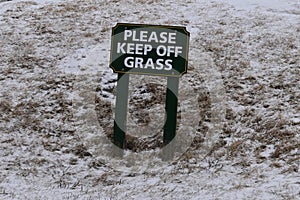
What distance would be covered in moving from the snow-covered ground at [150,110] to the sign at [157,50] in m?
1.55

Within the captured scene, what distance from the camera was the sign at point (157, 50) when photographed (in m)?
7.75

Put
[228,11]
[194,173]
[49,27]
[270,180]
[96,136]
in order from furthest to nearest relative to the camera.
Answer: [228,11]
[49,27]
[96,136]
[194,173]
[270,180]

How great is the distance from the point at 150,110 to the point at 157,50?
7.28ft

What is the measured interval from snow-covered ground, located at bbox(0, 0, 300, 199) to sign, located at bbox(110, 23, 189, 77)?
155cm

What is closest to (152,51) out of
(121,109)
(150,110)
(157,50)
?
(157,50)

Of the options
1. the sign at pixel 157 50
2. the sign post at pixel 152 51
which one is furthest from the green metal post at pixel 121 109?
the sign at pixel 157 50

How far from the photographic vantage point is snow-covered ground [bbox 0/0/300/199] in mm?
7176

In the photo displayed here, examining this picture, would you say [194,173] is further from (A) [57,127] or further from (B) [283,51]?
(B) [283,51]

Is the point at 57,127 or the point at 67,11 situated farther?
the point at 67,11

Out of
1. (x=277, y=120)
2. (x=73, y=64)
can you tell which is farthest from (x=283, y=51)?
(x=73, y=64)

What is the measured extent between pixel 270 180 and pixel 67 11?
10.4 meters

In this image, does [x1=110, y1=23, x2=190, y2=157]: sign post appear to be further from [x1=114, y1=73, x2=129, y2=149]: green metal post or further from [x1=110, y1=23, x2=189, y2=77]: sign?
[x1=114, y1=73, x2=129, y2=149]: green metal post

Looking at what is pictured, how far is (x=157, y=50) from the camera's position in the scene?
7770 mm

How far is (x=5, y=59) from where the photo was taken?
1202cm
